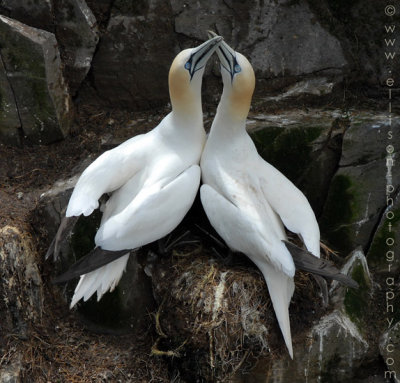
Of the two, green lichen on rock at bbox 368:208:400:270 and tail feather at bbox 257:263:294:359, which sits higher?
tail feather at bbox 257:263:294:359

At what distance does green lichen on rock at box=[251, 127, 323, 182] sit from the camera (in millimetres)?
5230

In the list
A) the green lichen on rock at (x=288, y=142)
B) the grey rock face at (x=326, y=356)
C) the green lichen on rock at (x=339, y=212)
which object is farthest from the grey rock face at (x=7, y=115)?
the grey rock face at (x=326, y=356)

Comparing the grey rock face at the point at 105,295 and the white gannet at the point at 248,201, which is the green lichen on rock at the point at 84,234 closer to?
the grey rock face at the point at 105,295

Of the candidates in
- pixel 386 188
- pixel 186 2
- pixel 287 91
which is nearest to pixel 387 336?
pixel 386 188

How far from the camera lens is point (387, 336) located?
15.9 ft

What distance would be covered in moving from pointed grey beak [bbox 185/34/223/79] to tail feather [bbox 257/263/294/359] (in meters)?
1.26

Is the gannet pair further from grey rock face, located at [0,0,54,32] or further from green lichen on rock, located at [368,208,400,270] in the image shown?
grey rock face, located at [0,0,54,32]

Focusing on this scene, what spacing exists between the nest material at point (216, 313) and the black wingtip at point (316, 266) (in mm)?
408

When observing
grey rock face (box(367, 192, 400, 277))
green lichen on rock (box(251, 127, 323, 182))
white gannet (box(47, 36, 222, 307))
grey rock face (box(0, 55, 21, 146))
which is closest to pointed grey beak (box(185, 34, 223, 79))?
white gannet (box(47, 36, 222, 307))

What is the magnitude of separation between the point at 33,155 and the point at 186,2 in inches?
65.0

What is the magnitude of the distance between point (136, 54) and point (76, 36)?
477 millimetres

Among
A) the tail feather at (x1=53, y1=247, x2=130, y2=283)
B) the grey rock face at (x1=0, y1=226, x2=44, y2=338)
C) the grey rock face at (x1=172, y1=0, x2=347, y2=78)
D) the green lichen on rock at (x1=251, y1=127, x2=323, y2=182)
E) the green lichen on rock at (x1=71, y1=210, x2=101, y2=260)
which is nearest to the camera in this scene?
the tail feather at (x1=53, y1=247, x2=130, y2=283)

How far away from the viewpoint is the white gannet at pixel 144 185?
163 inches

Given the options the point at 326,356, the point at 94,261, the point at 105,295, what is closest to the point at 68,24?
the point at 105,295
